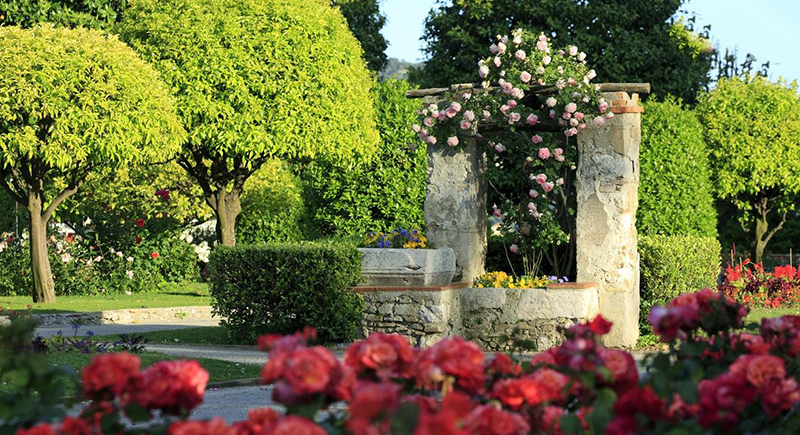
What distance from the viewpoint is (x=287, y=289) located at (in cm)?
1174

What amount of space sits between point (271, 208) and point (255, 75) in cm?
549

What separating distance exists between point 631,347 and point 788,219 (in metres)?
19.6

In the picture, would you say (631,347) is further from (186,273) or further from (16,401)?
(186,273)

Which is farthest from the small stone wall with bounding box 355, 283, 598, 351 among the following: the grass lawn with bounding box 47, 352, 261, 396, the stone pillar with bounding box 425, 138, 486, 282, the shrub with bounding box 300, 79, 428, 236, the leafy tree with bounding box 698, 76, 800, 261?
the leafy tree with bounding box 698, 76, 800, 261

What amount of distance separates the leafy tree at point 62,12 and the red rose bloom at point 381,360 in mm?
18848

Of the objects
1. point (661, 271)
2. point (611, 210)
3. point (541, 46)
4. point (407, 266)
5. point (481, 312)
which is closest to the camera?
point (407, 266)

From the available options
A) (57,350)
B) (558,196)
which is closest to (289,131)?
(558,196)

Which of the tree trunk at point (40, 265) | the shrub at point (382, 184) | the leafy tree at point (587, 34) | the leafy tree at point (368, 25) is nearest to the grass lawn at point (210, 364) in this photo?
the tree trunk at point (40, 265)

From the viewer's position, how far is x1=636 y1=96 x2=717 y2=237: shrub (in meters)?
20.1

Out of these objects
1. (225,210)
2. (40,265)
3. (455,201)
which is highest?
(225,210)

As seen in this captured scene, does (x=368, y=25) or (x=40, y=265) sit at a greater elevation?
(x=368, y=25)

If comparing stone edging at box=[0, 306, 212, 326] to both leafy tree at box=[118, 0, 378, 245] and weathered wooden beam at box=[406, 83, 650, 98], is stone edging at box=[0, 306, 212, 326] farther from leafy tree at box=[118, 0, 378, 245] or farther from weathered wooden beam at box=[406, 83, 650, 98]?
weathered wooden beam at box=[406, 83, 650, 98]

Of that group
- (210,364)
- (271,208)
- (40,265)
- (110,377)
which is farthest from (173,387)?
(271,208)

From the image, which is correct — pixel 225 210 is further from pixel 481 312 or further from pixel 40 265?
pixel 481 312
